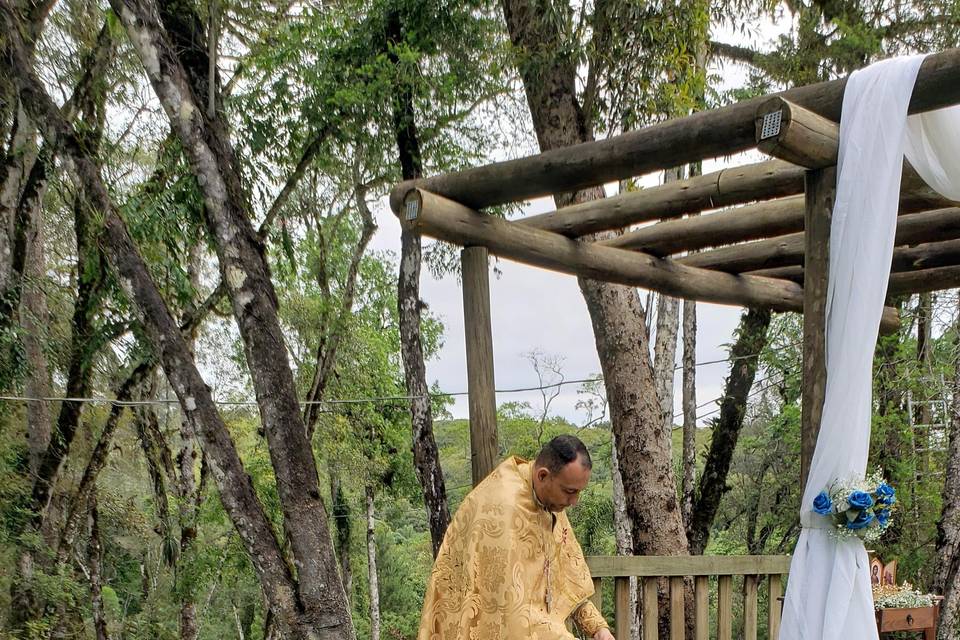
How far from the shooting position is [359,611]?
2208cm

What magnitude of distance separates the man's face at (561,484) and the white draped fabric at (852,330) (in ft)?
2.30

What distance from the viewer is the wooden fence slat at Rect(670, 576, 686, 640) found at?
4.14m

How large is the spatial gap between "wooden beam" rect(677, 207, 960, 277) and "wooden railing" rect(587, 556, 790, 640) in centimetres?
167

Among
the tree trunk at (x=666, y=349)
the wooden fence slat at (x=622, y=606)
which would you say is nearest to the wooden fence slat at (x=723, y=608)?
the wooden fence slat at (x=622, y=606)

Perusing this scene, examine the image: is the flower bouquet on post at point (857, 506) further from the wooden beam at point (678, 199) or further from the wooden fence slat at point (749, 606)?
the wooden fence slat at point (749, 606)

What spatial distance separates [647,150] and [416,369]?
528 centimetres

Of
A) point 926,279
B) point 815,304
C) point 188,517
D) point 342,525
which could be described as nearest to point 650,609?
point 815,304

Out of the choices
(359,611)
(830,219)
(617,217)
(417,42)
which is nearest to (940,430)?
(417,42)

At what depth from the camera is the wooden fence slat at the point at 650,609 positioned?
13.4 feet

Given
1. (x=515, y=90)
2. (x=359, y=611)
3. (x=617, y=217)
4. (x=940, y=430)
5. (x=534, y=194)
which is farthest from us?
(x=359, y=611)

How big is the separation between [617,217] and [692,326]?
25.0ft

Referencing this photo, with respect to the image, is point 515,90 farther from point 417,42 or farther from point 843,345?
point 843,345

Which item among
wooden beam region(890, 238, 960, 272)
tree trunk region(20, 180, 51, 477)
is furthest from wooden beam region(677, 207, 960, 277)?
tree trunk region(20, 180, 51, 477)

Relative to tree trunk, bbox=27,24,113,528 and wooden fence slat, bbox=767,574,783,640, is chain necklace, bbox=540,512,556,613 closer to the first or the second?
wooden fence slat, bbox=767,574,783,640
